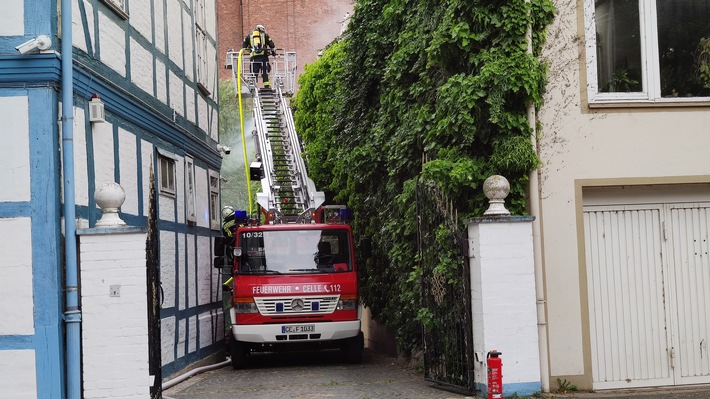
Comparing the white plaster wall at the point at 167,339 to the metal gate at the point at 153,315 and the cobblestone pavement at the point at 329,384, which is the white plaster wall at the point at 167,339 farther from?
the metal gate at the point at 153,315

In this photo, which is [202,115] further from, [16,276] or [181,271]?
[16,276]

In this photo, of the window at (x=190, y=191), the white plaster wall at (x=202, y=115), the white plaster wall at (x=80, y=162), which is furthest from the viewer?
the white plaster wall at (x=202, y=115)

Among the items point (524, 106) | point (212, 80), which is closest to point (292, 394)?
point (524, 106)

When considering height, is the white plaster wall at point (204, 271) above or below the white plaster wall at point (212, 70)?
below

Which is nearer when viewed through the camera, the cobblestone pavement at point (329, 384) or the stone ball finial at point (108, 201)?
the stone ball finial at point (108, 201)

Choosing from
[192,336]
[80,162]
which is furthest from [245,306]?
[80,162]

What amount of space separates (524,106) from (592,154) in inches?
36.1

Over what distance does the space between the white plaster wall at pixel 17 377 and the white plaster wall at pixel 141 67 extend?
4560mm

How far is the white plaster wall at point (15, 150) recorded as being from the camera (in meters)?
9.05

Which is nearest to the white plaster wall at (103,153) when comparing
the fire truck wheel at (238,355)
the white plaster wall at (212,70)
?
the fire truck wheel at (238,355)

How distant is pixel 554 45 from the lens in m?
10.6

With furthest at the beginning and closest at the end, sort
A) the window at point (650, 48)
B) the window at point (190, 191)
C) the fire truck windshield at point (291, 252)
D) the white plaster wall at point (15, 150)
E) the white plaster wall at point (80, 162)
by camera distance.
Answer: the window at point (190, 191), the fire truck windshield at point (291, 252), the window at point (650, 48), the white plaster wall at point (80, 162), the white plaster wall at point (15, 150)

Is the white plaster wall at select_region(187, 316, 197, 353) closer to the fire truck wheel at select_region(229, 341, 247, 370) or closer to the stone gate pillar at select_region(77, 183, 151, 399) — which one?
the fire truck wheel at select_region(229, 341, 247, 370)

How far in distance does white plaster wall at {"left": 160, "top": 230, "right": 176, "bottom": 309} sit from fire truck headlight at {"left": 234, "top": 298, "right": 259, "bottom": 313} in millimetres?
1629
